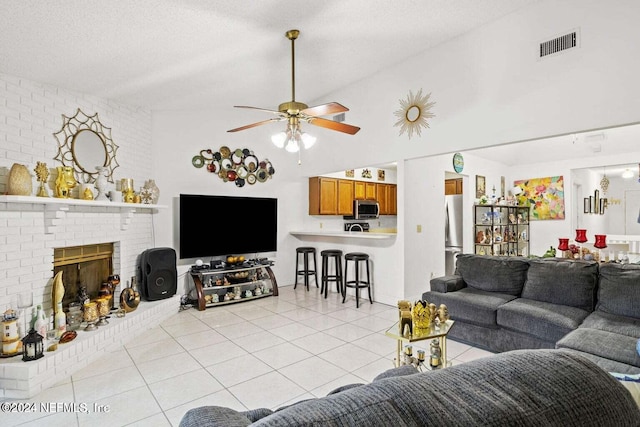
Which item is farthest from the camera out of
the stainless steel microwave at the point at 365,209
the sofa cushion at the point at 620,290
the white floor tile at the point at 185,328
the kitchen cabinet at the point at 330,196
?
the stainless steel microwave at the point at 365,209

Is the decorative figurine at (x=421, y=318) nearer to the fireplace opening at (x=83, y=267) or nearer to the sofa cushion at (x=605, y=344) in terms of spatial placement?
the sofa cushion at (x=605, y=344)

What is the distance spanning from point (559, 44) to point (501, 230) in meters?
4.35

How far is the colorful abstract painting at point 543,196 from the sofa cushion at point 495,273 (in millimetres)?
4109

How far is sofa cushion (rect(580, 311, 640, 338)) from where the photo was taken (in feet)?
7.87

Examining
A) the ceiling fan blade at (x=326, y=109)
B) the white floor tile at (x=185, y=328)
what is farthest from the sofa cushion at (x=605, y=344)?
the white floor tile at (x=185, y=328)

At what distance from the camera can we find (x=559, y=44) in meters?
3.10

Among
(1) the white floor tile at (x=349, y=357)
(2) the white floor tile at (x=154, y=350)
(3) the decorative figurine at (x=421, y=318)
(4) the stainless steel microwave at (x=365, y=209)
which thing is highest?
(4) the stainless steel microwave at (x=365, y=209)

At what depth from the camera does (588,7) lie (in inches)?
116

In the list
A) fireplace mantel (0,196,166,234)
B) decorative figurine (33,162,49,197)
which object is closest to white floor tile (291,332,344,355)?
fireplace mantel (0,196,166,234)

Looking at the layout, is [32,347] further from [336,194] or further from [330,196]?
[336,194]

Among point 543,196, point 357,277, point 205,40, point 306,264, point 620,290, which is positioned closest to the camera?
point 620,290

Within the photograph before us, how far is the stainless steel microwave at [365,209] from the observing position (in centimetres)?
661

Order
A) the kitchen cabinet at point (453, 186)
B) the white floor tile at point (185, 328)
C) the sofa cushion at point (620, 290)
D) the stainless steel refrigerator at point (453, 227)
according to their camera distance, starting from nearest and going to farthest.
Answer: the sofa cushion at point (620, 290)
the white floor tile at point (185, 328)
the stainless steel refrigerator at point (453, 227)
the kitchen cabinet at point (453, 186)

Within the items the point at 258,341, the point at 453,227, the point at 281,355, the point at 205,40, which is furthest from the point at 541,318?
the point at 205,40
